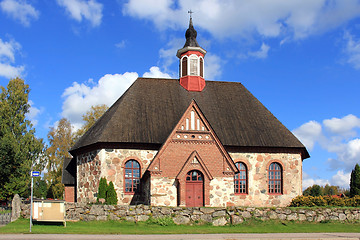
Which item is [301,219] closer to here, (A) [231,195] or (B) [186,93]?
(A) [231,195]

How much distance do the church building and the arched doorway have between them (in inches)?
2.6

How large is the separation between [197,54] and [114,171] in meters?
14.6

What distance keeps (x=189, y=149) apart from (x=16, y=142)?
960 inches

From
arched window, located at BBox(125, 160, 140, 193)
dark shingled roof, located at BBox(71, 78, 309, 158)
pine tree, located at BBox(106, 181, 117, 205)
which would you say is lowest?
pine tree, located at BBox(106, 181, 117, 205)

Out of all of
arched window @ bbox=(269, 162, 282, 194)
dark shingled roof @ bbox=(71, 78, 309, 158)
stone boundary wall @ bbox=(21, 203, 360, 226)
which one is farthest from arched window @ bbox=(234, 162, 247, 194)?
stone boundary wall @ bbox=(21, 203, 360, 226)

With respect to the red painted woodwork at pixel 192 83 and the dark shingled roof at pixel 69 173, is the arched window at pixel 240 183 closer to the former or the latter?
the red painted woodwork at pixel 192 83

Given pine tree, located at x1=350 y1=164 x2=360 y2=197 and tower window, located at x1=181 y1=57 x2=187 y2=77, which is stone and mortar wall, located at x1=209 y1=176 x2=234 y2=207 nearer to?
tower window, located at x1=181 y1=57 x2=187 y2=77

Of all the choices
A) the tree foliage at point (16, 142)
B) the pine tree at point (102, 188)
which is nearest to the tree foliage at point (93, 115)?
the tree foliage at point (16, 142)

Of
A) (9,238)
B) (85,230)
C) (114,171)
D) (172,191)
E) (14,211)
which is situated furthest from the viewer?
(114,171)

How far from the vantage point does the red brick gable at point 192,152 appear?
90.6 ft

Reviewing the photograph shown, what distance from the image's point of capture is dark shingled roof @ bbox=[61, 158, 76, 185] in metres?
34.7

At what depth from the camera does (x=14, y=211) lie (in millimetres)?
22969

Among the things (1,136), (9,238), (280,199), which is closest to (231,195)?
(280,199)

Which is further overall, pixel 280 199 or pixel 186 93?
pixel 186 93
